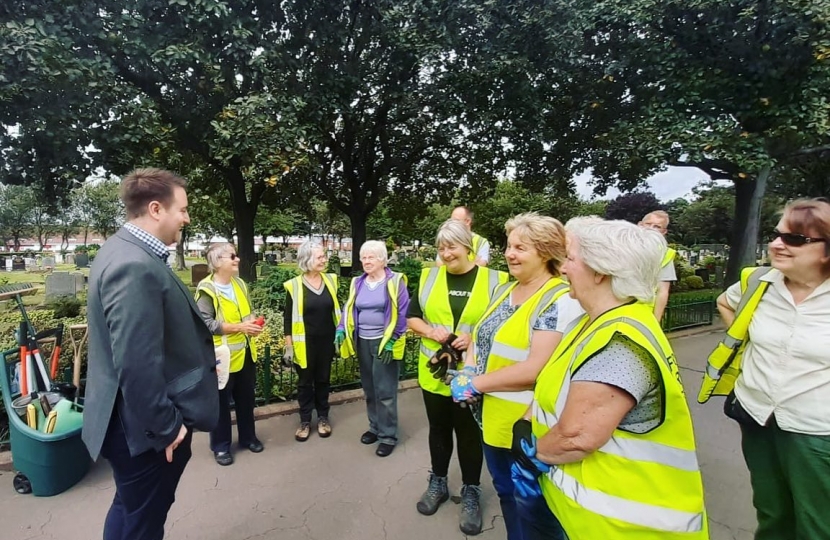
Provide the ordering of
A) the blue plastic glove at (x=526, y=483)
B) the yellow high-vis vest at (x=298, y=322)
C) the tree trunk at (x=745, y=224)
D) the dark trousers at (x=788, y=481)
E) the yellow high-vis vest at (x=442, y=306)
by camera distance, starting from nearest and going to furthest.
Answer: the blue plastic glove at (x=526, y=483)
the dark trousers at (x=788, y=481)
the yellow high-vis vest at (x=442, y=306)
the yellow high-vis vest at (x=298, y=322)
the tree trunk at (x=745, y=224)

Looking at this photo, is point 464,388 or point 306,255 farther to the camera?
point 306,255

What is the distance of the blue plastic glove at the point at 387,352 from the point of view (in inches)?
149

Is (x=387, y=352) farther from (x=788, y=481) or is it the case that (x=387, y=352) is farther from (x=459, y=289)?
(x=788, y=481)

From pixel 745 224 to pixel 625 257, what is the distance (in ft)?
44.7

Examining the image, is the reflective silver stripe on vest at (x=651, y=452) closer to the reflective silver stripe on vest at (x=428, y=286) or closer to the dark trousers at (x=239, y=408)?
the reflective silver stripe on vest at (x=428, y=286)

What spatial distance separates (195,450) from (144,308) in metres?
2.68

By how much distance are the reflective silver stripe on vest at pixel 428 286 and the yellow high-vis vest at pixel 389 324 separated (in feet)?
2.67

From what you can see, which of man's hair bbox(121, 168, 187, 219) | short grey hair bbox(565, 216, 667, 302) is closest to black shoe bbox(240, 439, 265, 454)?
man's hair bbox(121, 168, 187, 219)

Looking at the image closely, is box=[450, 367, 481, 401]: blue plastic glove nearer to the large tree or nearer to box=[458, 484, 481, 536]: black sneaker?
box=[458, 484, 481, 536]: black sneaker

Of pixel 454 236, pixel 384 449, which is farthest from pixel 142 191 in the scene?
pixel 384 449

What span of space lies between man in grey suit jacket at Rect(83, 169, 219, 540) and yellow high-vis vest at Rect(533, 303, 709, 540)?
1.62 m

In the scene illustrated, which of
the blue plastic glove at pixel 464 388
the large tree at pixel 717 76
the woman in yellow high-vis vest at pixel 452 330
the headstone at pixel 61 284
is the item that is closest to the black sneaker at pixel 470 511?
the woman in yellow high-vis vest at pixel 452 330

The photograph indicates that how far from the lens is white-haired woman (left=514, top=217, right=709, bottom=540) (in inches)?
51.6

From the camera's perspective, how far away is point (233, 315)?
370 centimetres
